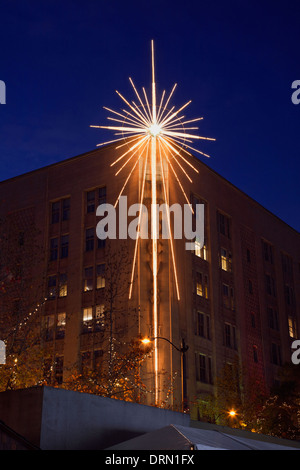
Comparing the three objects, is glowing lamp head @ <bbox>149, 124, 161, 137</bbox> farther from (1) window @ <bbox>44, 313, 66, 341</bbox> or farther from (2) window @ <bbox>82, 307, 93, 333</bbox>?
(1) window @ <bbox>44, 313, 66, 341</bbox>

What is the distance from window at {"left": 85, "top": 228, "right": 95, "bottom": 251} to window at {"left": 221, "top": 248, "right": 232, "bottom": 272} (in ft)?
44.2

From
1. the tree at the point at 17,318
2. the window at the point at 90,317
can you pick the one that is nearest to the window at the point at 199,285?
the window at the point at 90,317

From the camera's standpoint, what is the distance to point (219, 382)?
160ft

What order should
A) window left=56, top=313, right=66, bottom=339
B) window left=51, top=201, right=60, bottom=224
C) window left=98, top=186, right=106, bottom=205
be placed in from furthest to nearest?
window left=51, top=201, right=60, bottom=224 < window left=98, top=186, right=106, bottom=205 < window left=56, top=313, right=66, bottom=339

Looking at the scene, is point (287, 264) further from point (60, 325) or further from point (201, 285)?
point (60, 325)

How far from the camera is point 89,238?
5231 cm

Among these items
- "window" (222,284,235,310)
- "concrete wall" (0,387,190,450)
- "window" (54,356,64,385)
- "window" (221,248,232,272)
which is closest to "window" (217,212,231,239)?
"window" (221,248,232,272)

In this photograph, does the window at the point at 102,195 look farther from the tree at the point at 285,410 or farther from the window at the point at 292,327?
the window at the point at 292,327

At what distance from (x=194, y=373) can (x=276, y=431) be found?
25.7 ft

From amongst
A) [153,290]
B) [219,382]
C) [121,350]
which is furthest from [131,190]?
[219,382]

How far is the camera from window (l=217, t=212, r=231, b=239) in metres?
58.3

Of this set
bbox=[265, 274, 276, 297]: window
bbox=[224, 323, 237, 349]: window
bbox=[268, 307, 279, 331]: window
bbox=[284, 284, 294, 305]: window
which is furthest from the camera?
bbox=[284, 284, 294, 305]: window
